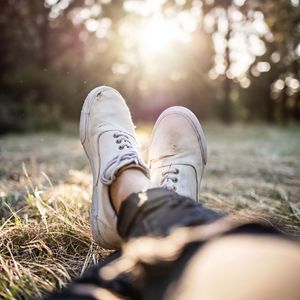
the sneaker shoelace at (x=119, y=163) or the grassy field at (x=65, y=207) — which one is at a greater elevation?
the sneaker shoelace at (x=119, y=163)

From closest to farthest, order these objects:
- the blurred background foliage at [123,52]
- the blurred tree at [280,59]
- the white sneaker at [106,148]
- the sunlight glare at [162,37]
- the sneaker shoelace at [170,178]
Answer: the white sneaker at [106,148]
the sneaker shoelace at [170,178]
the blurred background foliage at [123,52]
the blurred tree at [280,59]
the sunlight glare at [162,37]

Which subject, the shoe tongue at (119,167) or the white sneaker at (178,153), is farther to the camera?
the white sneaker at (178,153)

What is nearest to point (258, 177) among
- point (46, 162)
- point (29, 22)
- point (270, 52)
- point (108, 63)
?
point (46, 162)

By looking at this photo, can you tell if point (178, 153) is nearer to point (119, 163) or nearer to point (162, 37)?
point (119, 163)

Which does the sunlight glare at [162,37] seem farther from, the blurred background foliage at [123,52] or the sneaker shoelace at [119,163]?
the sneaker shoelace at [119,163]

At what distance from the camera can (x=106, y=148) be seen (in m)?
1.44

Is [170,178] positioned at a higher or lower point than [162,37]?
lower

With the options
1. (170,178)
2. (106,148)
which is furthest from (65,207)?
(170,178)

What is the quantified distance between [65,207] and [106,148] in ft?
0.87

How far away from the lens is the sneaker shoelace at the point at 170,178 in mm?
1378

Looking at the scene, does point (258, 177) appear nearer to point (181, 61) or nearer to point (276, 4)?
point (276, 4)

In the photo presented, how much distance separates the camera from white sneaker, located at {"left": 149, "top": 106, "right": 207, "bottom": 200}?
1449mm

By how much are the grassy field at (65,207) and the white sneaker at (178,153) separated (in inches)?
4.3

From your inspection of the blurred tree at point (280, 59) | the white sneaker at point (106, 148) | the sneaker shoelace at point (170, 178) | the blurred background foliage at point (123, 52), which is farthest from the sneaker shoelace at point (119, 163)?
the blurred tree at point (280, 59)
